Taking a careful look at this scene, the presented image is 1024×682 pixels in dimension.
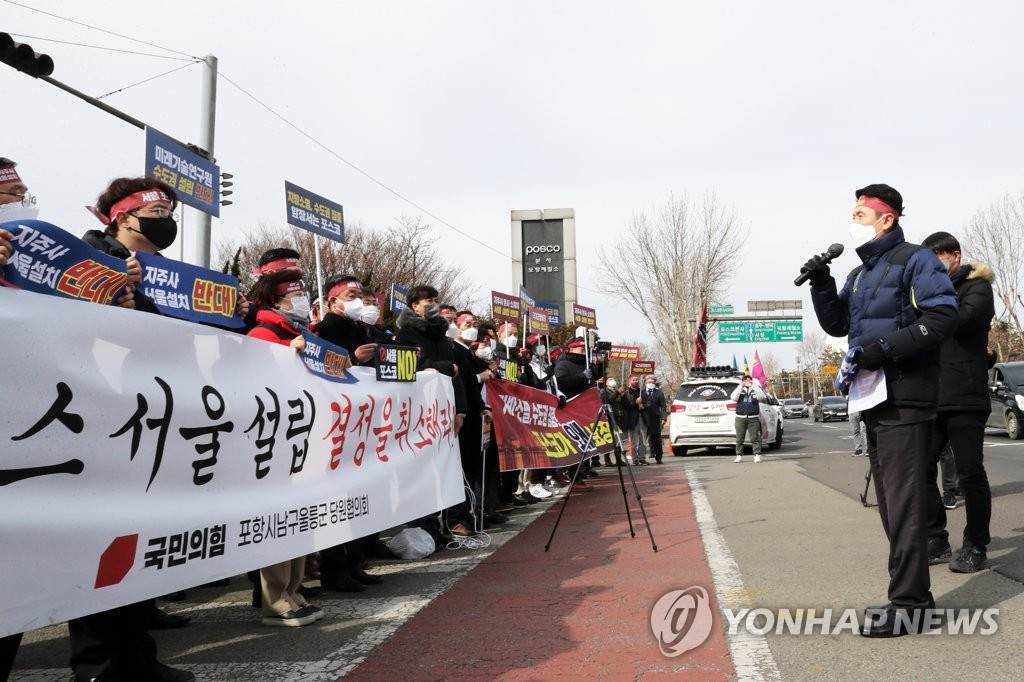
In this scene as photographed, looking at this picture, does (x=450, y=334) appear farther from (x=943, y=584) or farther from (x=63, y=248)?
(x=63, y=248)

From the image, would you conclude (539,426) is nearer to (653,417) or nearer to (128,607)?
(128,607)

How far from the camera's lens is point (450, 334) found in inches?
363

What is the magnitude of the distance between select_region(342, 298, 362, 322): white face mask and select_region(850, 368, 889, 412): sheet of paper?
3.34 m

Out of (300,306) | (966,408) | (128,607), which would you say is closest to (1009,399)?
(966,408)

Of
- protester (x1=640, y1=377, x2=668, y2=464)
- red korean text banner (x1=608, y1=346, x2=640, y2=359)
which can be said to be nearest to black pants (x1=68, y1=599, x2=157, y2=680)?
protester (x1=640, y1=377, x2=668, y2=464)

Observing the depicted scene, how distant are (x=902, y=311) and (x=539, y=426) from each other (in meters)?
5.52

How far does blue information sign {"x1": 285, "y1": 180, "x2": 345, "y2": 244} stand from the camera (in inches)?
379

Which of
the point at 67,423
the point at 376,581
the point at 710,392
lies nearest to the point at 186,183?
the point at 376,581

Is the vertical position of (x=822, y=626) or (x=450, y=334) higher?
(x=450, y=334)

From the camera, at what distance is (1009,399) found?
20.3 metres

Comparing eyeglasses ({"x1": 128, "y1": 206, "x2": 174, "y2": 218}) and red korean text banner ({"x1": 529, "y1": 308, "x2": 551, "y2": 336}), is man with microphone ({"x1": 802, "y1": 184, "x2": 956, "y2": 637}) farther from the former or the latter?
red korean text banner ({"x1": 529, "y1": 308, "x2": 551, "y2": 336})

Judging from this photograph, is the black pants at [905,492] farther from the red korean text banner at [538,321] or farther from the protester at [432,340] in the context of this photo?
the red korean text banner at [538,321]

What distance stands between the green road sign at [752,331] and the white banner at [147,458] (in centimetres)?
5491

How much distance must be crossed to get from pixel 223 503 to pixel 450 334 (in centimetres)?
522
